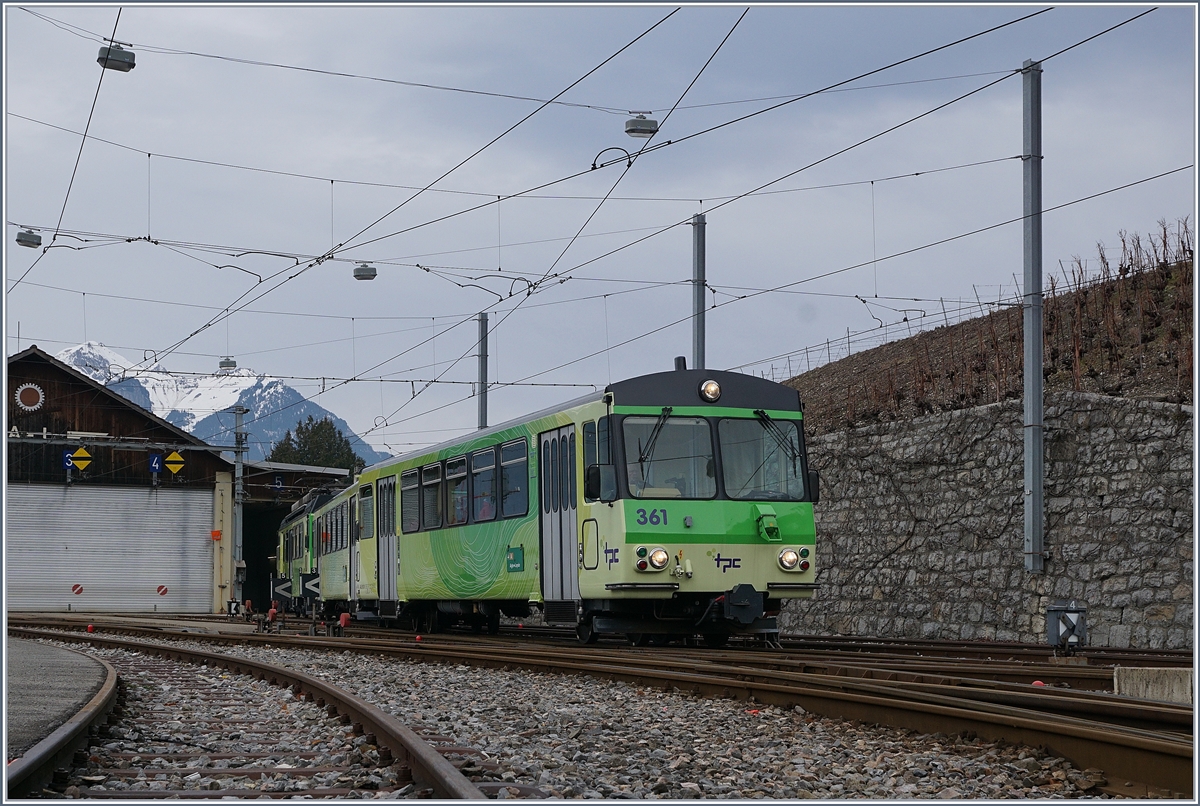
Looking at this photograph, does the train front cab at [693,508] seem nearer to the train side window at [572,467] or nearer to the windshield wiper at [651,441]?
the windshield wiper at [651,441]

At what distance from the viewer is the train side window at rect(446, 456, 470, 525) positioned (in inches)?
742

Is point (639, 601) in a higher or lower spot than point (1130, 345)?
lower

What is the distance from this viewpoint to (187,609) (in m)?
47.5

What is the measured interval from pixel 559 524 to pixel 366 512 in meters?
9.07

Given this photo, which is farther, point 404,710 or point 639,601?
point 639,601

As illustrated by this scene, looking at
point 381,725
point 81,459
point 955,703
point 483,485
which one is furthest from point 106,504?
point 955,703

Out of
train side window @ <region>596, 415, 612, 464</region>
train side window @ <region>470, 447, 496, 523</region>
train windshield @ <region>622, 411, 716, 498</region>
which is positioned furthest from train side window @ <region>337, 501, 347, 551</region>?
train windshield @ <region>622, 411, 716, 498</region>

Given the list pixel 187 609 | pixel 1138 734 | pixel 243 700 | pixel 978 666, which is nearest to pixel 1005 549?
pixel 978 666

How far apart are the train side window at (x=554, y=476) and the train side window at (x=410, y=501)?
5138 mm

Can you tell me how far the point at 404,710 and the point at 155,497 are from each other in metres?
40.9

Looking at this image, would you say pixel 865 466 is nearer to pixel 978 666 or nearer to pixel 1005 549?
pixel 1005 549

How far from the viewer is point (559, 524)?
1598 cm

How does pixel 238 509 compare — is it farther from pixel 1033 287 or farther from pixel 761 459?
pixel 1033 287

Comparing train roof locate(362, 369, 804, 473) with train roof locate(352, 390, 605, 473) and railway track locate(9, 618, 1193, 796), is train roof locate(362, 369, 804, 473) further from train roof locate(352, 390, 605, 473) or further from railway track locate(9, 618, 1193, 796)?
railway track locate(9, 618, 1193, 796)
